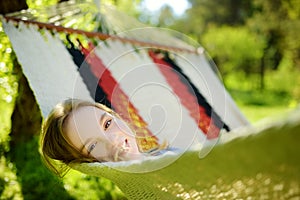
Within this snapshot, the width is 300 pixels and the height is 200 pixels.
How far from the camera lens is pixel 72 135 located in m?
1.65

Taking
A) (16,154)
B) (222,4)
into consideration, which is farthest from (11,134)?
(222,4)

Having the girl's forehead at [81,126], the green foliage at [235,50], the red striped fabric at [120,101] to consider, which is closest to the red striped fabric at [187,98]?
the red striped fabric at [120,101]

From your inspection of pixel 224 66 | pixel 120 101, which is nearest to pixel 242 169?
pixel 120 101

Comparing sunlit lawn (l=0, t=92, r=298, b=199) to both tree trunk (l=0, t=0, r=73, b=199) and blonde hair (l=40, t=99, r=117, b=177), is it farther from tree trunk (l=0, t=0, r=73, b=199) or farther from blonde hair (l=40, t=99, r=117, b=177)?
blonde hair (l=40, t=99, r=117, b=177)

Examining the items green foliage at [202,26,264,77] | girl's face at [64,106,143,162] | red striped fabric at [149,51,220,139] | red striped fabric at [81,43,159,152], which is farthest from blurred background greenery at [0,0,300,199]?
girl's face at [64,106,143,162]

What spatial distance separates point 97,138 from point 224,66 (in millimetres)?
9604

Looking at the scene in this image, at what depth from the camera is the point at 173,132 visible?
2.19 meters

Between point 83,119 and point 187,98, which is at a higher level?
point 83,119

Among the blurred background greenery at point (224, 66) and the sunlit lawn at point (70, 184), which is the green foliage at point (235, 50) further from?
the sunlit lawn at point (70, 184)

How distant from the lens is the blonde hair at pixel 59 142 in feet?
5.45

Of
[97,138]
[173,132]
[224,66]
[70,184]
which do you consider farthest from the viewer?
[224,66]

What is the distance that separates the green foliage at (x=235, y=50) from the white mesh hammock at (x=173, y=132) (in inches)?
311

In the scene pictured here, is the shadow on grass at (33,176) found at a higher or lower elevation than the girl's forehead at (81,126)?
lower

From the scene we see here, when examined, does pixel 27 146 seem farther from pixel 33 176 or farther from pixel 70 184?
pixel 70 184
